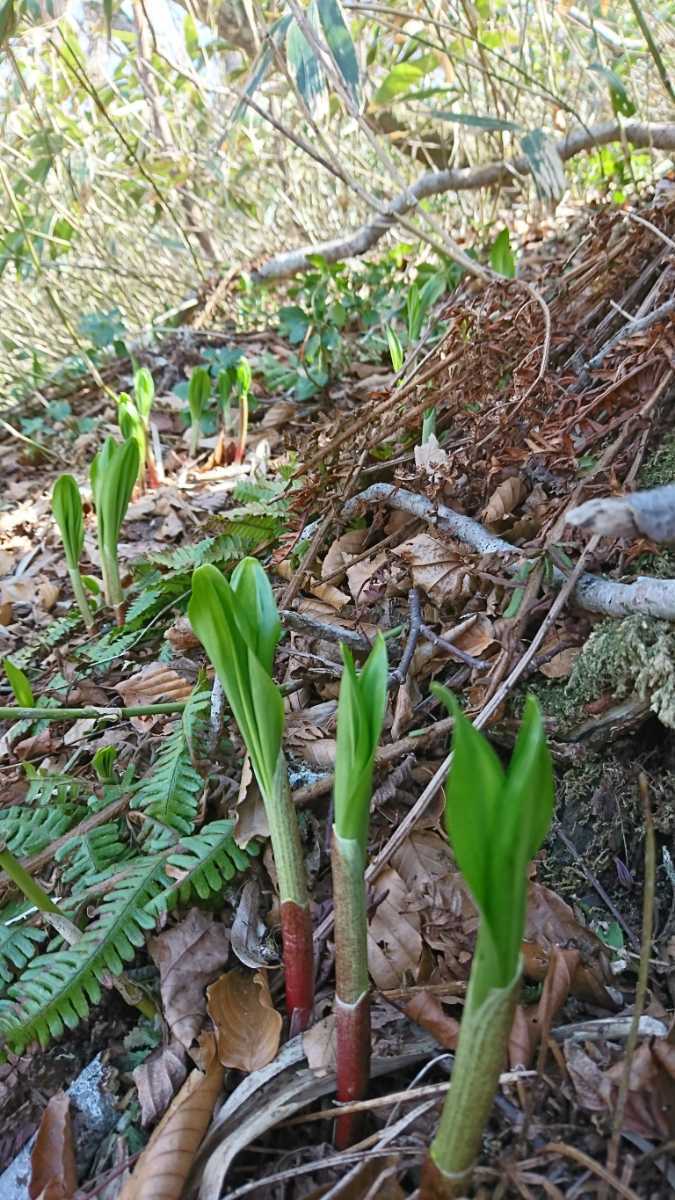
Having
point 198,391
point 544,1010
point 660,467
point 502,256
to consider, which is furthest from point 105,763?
point 198,391

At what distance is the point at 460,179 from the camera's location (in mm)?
4062

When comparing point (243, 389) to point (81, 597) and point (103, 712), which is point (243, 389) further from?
point (103, 712)

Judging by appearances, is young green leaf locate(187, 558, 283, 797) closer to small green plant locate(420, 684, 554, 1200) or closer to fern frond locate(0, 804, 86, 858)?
small green plant locate(420, 684, 554, 1200)

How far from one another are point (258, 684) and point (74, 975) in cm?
55

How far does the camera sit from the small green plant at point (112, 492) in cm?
217

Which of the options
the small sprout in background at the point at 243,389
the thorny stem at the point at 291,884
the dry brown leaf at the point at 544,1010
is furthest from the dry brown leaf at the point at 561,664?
the small sprout in background at the point at 243,389

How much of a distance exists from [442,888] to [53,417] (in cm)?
360

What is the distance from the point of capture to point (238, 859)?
125 cm

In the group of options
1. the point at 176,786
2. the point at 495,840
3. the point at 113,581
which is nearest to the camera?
the point at 495,840

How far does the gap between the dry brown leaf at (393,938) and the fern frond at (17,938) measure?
1.62 feet


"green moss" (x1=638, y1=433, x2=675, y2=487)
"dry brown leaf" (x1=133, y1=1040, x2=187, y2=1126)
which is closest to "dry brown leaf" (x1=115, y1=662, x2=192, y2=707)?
"dry brown leaf" (x1=133, y1=1040, x2=187, y2=1126)

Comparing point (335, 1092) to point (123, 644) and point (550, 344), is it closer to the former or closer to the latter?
point (123, 644)

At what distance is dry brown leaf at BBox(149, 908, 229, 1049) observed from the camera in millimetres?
1162

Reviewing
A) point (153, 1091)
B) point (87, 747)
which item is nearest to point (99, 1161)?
point (153, 1091)
